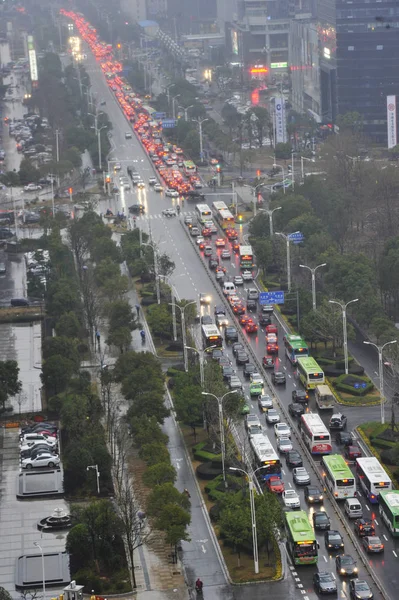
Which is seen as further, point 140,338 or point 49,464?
point 140,338

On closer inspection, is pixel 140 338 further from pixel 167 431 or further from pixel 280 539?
pixel 280 539

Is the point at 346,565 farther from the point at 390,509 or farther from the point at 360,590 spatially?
the point at 390,509

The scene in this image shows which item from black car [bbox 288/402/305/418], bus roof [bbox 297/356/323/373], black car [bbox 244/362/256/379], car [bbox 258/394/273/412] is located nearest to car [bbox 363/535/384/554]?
black car [bbox 288/402/305/418]

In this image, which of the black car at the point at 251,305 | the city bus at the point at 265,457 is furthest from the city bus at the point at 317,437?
the black car at the point at 251,305

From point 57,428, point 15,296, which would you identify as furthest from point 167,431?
point 15,296

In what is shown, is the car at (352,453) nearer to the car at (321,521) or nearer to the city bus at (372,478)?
the city bus at (372,478)
